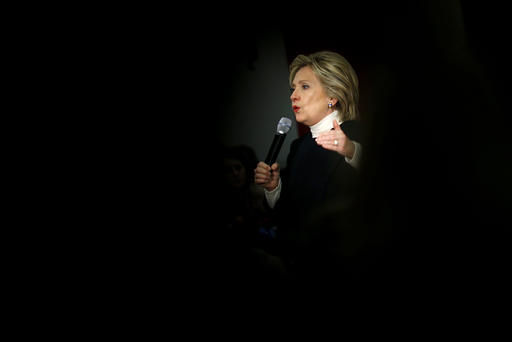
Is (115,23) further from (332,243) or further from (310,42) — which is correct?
(332,243)

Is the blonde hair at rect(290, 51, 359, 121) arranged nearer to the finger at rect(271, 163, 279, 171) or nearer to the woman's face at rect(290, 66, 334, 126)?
the woman's face at rect(290, 66, 334, 126)

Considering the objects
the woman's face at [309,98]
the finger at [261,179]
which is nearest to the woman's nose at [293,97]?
the woman's face at [309,98]

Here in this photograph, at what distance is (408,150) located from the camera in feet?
3.66

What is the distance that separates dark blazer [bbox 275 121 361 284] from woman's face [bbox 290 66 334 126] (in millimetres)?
71

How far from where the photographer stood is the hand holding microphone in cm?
104

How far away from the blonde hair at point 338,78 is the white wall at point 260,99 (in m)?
0.12

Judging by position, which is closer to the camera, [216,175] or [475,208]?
[475,208]

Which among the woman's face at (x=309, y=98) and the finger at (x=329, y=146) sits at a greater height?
the woman's face at (x=309, y=98)

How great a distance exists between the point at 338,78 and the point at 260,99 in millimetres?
→ 261

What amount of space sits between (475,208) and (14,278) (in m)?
1.46

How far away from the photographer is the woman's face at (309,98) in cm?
106

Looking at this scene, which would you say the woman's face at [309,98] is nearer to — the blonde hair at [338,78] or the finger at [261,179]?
the blonde hair at [338,78]

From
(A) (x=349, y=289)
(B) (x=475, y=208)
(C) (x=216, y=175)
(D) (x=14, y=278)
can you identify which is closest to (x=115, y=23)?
(C) (x=216, y=175)

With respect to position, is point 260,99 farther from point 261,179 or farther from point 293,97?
point 261,179
